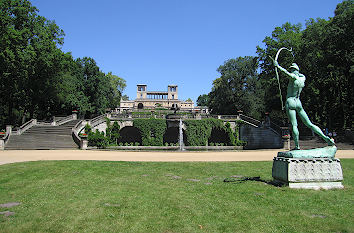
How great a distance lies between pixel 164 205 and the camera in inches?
236

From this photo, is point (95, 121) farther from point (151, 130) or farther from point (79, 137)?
point (151, 130)

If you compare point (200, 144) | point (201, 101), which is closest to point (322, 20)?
point (200, 144)

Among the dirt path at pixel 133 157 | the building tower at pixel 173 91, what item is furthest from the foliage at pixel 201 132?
→ the building tower at pixel 173 91

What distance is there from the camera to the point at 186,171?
10930 mm

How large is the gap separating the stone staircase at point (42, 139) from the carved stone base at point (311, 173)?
23.2 metres

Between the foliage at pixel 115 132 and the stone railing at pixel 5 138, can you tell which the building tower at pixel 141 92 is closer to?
the foliage at pixel 115 132

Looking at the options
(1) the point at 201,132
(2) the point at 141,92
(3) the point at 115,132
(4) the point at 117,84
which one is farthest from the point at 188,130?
(2) the point at 141,92

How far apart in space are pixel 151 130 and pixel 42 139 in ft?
44.1

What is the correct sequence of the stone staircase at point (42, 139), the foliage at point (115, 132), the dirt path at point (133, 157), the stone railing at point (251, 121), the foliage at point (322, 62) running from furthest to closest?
1. the stone railing at point (251, 121)
2. the foliage at point (115, 132)
3. the foliage at point (322, 62)
4. the stone staircase at point (42, 139)
5. the dirt path at point (133, 157)

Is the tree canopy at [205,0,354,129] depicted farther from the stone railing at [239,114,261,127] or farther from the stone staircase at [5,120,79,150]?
the stone staircase at [5,120,79,150]

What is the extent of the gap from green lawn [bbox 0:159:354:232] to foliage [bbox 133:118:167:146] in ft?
84.4

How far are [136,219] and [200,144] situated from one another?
30.9 meters

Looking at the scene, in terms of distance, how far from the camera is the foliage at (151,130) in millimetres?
35281

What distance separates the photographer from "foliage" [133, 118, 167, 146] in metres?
35.3
